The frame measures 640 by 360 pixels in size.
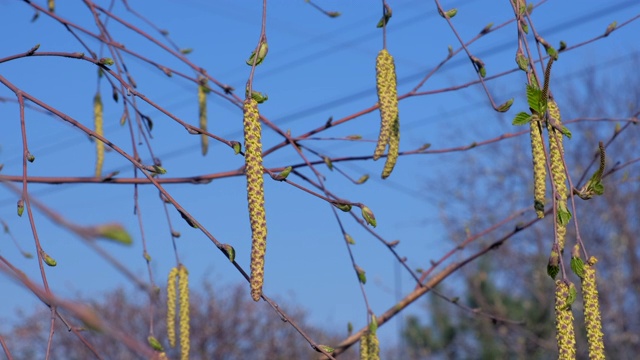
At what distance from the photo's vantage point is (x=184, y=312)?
5.70 ft

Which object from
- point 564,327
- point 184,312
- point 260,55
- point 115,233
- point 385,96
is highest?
point 385,96

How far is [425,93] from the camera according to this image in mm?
1958

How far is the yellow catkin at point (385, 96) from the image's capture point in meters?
1.59

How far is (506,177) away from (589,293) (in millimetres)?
12027

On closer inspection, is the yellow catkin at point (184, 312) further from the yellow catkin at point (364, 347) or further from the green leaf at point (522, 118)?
the green leaf at point (522, 118)

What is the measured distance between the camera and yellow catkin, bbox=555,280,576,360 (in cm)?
112

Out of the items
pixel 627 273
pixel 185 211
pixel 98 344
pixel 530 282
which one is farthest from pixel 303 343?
pixel 185 211

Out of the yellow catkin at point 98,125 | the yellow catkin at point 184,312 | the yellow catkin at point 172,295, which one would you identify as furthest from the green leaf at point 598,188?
the yellow catkin at point 98,125

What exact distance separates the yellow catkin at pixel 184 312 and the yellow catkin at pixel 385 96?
0.47m

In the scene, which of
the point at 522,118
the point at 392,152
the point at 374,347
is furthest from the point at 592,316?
the point at 374,347

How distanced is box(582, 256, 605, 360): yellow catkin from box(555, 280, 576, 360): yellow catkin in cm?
3

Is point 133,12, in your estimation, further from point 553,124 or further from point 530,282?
point 530,282

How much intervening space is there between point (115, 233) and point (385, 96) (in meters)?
1.14

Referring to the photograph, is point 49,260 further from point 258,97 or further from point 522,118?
point 522,118
